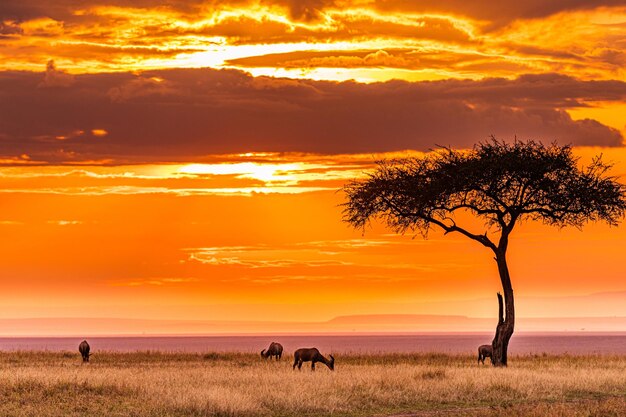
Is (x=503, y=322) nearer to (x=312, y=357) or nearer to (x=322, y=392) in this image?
(x=312, y=357)

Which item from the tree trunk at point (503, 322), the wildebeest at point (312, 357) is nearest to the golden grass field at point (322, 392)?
the wildebeest at point (312, 357)

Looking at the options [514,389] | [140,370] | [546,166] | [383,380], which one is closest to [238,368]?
[140,370]

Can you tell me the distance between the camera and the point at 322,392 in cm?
3544

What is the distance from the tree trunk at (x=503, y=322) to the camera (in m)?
53.9

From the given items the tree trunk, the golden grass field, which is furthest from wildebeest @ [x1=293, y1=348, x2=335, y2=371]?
the tree trunk

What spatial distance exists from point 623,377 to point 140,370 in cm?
2135

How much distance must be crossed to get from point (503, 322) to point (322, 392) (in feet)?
73.8

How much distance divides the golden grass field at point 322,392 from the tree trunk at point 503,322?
595 cm

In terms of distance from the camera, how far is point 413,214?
58.7m

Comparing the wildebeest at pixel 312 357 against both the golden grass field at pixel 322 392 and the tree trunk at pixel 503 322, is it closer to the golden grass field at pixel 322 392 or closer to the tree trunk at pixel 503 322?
the golden grass field at pixel 322 392

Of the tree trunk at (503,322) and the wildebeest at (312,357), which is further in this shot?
the tree trunk at (503,322)

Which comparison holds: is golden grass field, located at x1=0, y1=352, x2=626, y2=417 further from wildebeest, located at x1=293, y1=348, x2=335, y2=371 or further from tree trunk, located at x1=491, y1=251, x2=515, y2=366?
tree trunk, located at x1=491, y1=251, x2=515, y2=366

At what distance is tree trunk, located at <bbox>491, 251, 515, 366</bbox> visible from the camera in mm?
53938

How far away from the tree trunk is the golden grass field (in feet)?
19.5
